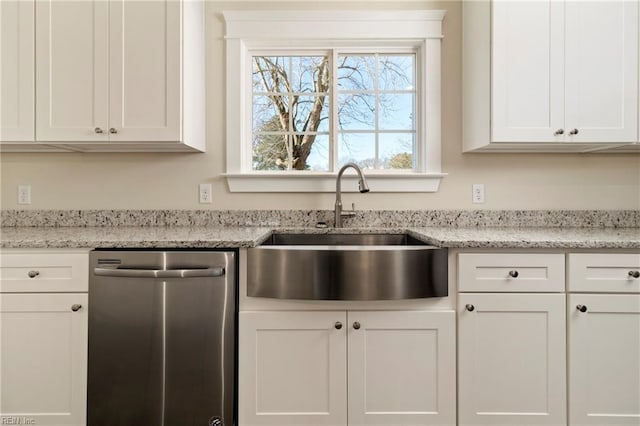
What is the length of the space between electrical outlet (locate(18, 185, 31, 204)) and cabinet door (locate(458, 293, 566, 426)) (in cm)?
241

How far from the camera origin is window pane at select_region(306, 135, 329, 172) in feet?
7.40

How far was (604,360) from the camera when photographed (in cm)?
149

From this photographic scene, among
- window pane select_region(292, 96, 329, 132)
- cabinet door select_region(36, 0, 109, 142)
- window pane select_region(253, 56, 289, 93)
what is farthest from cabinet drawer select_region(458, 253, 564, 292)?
cabinet door select_region(36, 0, 109, 142)

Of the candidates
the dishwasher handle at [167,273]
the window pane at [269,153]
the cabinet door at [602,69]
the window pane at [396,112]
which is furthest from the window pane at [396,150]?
the dishwasher handle at [167,273]

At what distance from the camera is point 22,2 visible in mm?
1794

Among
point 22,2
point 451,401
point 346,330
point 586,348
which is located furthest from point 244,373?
point 22,2

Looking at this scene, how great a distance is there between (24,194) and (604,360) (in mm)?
3029

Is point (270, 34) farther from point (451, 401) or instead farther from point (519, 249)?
point (451, 401)

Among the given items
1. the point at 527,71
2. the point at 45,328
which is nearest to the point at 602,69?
the point at 527,71

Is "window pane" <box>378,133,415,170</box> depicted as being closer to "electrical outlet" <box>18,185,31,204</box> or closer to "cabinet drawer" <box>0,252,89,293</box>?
"cabinet drawer" <box>0,252,89,293</box>

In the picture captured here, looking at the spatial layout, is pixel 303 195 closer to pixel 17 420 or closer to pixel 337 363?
pixel 337 363

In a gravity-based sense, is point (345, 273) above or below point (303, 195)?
below

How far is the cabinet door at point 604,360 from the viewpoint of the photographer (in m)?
1.49

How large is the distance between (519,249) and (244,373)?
4.01 feet
